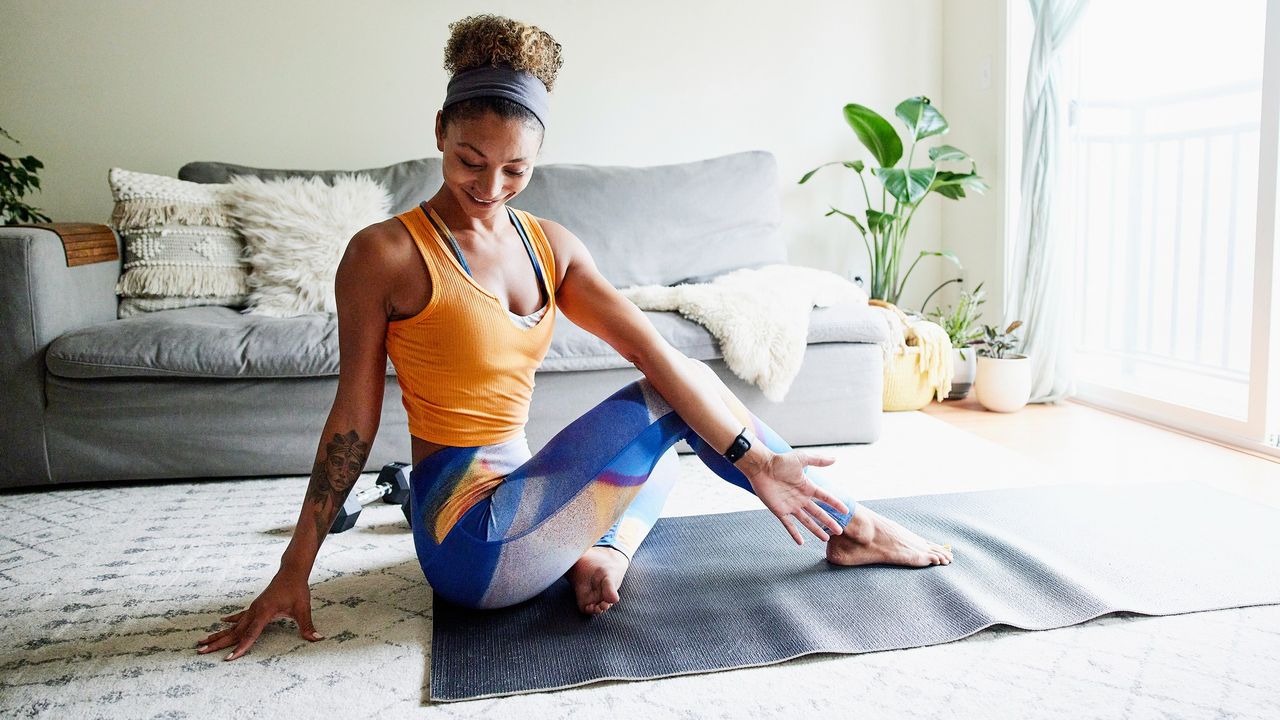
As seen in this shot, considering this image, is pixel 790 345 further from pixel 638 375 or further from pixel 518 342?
pixel 518 342

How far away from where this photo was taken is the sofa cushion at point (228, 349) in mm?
2400

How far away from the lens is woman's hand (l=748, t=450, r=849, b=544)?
1.46 meters

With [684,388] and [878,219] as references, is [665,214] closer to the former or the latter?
[878,219]

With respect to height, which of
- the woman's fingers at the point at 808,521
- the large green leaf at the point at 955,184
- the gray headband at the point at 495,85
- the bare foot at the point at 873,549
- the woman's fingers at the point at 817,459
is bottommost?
→ the bare foot at the point at 873,549

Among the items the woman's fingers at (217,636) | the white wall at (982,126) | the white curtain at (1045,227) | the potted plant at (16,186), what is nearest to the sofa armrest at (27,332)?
the potted plant at (16,186)

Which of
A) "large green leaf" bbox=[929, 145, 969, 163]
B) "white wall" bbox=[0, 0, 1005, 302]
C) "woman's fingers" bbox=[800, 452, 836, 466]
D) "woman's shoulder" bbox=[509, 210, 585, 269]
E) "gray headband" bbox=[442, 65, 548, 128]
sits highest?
"white wall" bbox=[0, 0, 1005, 302]

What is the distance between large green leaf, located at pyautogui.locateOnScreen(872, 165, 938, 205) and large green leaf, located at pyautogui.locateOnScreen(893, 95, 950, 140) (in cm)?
19

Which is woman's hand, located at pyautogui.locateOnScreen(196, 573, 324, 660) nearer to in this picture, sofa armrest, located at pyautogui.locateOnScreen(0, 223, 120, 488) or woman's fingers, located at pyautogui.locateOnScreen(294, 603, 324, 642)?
woman's fingers, located at pyautogui.locateOnScreen(294, 603, 324, 642)

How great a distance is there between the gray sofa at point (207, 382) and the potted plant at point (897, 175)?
82 centimetres

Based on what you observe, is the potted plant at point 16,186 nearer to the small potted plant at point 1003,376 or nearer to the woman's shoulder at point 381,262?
the woman's shoulder at point 381,262

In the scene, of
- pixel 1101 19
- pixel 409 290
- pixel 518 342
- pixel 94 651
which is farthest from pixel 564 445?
pixel 1101 19

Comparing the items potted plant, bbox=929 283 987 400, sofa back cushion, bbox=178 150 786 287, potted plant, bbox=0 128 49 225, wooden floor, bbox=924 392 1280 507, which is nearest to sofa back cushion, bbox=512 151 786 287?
sofa back cushion, bbox=178 150 786 287

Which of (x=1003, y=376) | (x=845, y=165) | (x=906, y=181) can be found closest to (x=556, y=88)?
(x=845, y=165)

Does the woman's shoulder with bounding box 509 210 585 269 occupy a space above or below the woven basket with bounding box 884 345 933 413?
above
